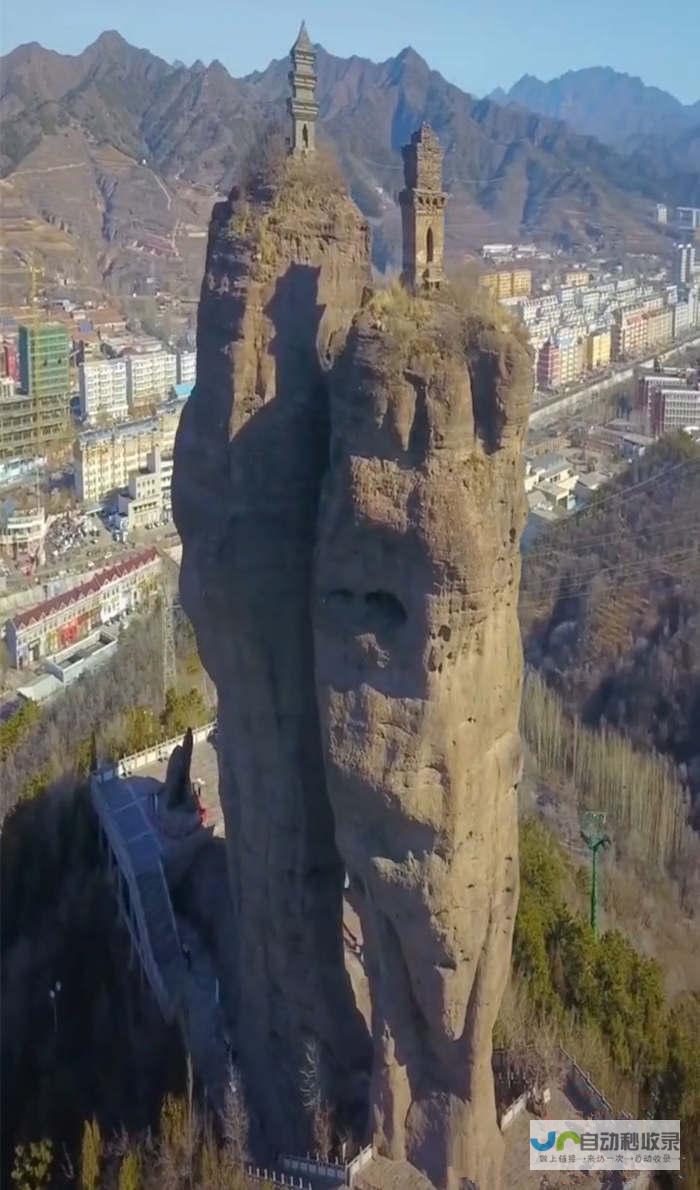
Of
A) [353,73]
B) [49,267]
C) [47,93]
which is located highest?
[353,73]

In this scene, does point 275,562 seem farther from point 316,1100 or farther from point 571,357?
point 571,357

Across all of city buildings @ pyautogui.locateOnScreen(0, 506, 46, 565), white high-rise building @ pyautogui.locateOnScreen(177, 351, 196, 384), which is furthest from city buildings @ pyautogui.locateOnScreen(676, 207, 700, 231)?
city buildings @ pyautogui.locateOnScreen(0, 506, 46, 565)

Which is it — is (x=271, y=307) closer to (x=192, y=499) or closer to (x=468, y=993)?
(x=192, y=499)

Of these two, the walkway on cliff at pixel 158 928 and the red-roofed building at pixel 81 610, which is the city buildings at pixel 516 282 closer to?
the red-roofed building at pixel 81 610

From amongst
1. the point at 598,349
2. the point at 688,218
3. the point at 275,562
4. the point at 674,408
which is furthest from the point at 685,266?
the point at 275,562

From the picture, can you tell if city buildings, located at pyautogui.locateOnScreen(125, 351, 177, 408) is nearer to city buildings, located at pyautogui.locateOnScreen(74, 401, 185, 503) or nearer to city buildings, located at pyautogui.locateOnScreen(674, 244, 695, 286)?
city buildings, located at pyautogui.locateOnScreen(74, 401, 185, 503)

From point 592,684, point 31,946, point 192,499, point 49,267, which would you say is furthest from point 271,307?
point 49,267
